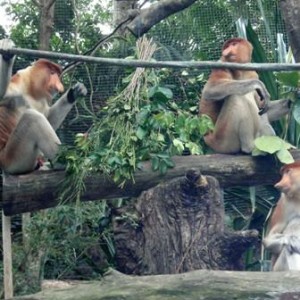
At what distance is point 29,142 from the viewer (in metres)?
6.46

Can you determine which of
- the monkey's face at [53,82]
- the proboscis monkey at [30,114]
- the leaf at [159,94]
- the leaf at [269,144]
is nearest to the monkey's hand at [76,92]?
the proboscis monkey at [30,114]

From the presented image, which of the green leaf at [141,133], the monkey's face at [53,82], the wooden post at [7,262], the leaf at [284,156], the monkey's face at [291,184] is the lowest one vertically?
the wooden post at [7,262]

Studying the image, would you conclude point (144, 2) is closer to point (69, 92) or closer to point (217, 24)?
point (217, 24)

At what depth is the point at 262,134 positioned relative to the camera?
278 inches

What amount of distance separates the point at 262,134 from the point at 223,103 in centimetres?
43

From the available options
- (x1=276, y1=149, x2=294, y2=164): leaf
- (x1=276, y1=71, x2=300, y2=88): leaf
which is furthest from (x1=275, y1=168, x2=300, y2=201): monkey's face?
(x1=276, y1=71, x2=300, y2=88): leaf

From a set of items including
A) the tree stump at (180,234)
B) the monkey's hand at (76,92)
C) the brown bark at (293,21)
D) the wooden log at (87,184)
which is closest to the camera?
the tree stump at (180,234)

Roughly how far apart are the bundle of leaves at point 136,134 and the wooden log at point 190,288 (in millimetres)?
1710

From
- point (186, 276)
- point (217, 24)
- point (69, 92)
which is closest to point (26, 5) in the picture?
point (217, 24)

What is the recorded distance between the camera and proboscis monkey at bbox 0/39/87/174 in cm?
639

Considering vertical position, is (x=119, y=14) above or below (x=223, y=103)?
above

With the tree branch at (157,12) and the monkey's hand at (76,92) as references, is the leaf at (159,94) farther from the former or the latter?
the tree branch at (157,12)

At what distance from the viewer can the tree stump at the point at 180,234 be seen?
5508 millimetres

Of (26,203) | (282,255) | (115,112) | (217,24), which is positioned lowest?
(282,255)
